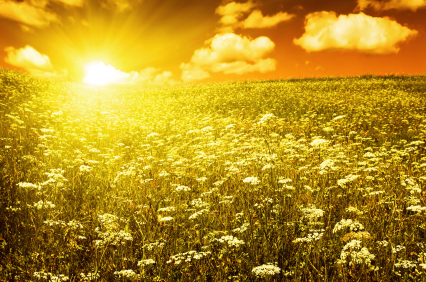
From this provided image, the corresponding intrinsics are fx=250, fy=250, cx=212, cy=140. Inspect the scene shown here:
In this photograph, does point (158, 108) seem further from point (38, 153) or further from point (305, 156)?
point (305, 156)

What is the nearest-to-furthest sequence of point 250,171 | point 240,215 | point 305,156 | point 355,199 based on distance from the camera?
1. point 240,215
2. point 355,199
3. point 250,171
4. point 305,156

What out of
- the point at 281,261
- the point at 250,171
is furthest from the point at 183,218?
the point at 250,171

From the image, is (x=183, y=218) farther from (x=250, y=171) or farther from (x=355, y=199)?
(x=355, y=199)

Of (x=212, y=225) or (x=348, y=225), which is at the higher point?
(x=348, y=225)

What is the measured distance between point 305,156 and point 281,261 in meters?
4.39

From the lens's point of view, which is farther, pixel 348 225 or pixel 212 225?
pixel 212 225

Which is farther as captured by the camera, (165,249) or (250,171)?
(250,171)

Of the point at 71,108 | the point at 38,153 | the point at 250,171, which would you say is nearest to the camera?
the point at 250,171

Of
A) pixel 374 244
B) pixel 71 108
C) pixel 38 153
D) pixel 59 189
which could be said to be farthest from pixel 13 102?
pixel 374 244

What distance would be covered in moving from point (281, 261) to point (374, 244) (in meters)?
1.39

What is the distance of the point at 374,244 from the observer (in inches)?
139

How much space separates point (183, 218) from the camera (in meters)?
4.28

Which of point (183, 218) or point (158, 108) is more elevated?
point (158, 108)

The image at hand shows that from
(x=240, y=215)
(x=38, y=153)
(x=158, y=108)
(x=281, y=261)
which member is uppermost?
(x=158, y=108)
